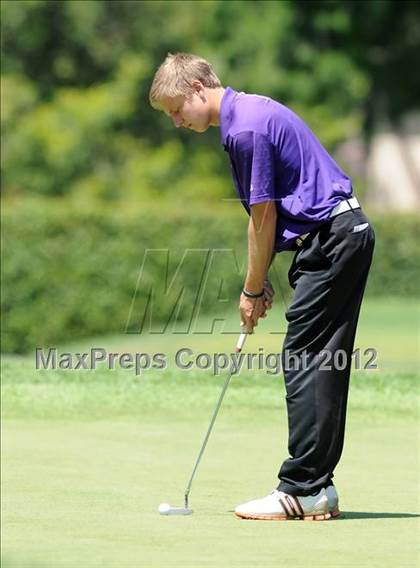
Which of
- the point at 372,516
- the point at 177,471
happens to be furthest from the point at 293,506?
the point at 177,471

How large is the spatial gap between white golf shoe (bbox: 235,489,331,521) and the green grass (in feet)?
0.37

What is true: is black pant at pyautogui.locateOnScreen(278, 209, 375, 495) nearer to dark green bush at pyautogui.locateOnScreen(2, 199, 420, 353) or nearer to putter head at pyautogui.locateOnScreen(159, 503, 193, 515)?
putter head at pyautogui.locateOnScreen(159, 503, 193, 515)

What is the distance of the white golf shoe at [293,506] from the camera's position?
19.3 feet

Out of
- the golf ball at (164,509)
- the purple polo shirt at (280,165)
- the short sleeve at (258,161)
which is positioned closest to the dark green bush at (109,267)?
the purple polo shirt at (280,165)

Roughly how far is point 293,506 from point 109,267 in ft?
49.8

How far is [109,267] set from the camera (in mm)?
21000

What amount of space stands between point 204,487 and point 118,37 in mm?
29437

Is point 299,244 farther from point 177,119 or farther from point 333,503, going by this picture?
point 333,503

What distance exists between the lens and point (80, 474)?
22.6 ft

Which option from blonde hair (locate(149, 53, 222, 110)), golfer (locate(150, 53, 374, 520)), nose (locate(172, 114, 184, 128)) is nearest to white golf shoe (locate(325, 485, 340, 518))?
golfer (locate(150, 53, 374, 520))

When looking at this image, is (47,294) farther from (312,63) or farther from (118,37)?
(312,63)

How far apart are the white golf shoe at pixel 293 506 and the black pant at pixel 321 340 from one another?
0.05 meters

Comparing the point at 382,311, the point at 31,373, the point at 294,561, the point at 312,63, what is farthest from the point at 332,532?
the point at 312,63

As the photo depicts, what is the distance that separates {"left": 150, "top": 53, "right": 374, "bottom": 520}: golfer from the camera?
5855 millimetres
